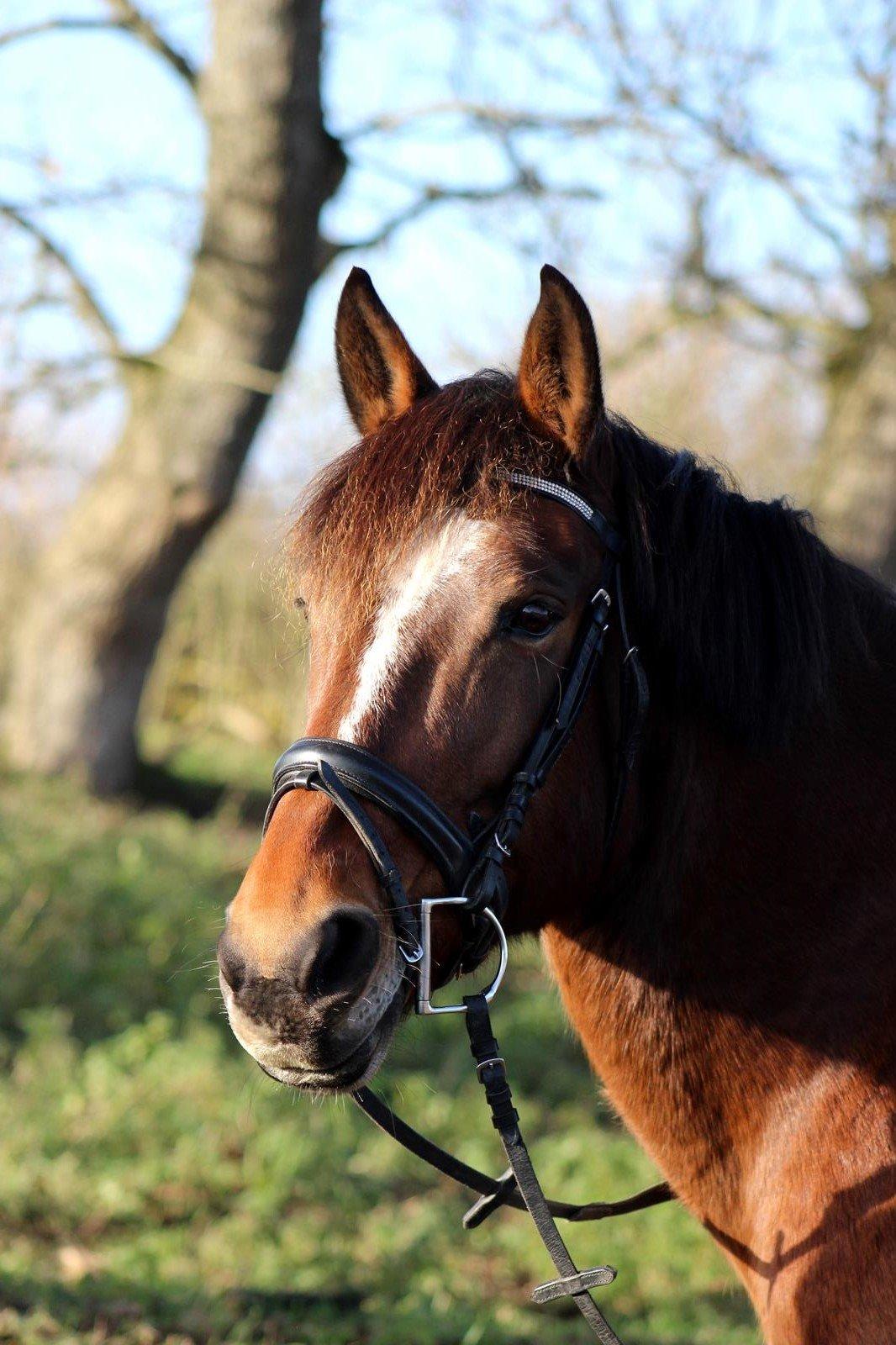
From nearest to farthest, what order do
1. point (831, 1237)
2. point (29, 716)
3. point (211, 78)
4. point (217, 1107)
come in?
point (831, 1237)
point (217, 1107)
point (211, 78)
point (29, 716)

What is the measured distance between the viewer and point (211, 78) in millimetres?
7984

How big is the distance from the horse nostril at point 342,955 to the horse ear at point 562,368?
963 millimetres

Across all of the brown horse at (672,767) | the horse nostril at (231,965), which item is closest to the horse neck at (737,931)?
the brown horse at (672,767)

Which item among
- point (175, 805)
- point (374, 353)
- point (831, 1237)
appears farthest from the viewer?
point (175, 805)

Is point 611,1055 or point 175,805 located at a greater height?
point 611,1055

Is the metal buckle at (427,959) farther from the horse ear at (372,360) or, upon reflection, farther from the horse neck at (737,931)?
the horse ear at (372,360)

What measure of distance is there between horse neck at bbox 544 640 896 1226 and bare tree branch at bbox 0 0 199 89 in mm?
7949

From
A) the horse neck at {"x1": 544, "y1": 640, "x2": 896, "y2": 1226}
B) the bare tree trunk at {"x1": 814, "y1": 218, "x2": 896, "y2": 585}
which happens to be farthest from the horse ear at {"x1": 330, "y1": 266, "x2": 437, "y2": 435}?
the bare tree trunk at {"x1": 814, "y1": 218, "x2": 896, "y2": 585}

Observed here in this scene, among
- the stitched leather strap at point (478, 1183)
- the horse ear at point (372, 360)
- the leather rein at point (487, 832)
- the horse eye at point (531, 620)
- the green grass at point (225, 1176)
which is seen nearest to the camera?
the leather rein at point (487, 832)

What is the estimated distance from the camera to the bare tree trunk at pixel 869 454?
7.98 m

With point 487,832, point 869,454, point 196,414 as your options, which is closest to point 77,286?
point 196,414

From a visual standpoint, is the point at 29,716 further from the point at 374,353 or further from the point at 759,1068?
the point at 759,1068

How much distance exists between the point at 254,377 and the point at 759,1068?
7072 mm

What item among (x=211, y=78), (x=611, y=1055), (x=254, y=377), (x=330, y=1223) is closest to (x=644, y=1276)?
(x=330, y=1223)
